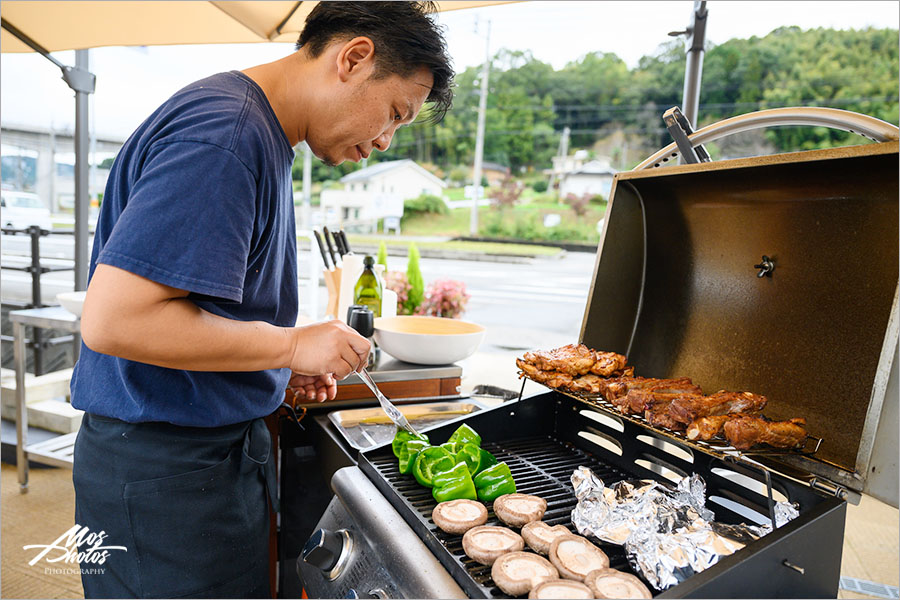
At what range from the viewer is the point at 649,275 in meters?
1.70

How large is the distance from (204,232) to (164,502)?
0.67 metres

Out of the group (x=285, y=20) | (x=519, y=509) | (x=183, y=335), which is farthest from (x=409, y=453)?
(x=285, y=20)

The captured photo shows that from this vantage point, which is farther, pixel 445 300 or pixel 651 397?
pixel 445 300

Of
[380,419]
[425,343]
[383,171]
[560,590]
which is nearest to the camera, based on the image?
[560,590]

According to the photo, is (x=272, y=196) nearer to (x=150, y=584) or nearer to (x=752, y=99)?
(x=150, y=584)

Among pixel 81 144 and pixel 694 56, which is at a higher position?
pixel 694 56

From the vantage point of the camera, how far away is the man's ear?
108 centimetres

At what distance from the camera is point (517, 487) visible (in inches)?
48.0

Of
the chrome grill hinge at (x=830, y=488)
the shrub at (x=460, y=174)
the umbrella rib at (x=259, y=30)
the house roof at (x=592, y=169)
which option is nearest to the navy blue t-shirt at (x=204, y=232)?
the chrome grill hinge at (x=830, y=488)

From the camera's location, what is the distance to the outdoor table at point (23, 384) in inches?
123

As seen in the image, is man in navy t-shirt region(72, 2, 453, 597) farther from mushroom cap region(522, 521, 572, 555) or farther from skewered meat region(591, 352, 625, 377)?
skewered meat region(591, 352, 625, 377)

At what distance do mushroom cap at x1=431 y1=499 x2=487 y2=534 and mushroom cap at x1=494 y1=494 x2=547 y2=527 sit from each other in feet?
0.11

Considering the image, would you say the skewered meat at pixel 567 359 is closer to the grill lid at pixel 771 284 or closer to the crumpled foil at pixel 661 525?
the grill lid at pixel 771 284

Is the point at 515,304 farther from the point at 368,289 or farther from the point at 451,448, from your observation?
the point at 451,448
